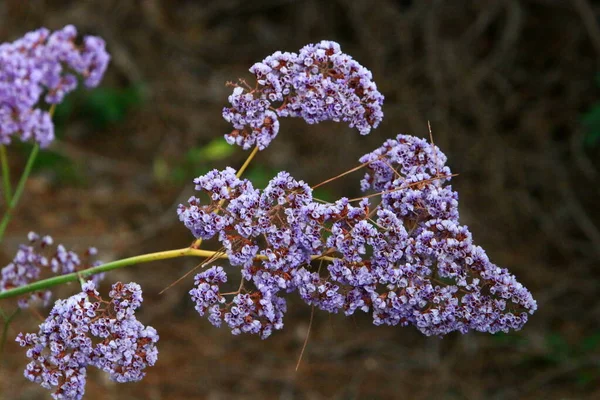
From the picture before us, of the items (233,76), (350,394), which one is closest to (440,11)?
(233,76)

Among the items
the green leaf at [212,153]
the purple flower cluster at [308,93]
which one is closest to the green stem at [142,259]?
the purple flower cluster at [308,93]

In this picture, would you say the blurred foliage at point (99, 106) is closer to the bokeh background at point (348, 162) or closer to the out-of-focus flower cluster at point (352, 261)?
the bokeh background at point (348, 162)

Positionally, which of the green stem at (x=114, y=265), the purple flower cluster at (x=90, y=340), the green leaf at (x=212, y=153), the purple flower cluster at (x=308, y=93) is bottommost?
the purple flower cluster at (x=90, y=340)

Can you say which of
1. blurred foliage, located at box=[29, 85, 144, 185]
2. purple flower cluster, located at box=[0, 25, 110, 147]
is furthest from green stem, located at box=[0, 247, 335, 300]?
blurred foliage, located at box=[29, 85, 144, 185]

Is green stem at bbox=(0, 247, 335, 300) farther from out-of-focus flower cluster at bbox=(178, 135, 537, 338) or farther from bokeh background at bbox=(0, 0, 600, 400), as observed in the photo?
bokeh background at bbox=(0, 0, 600, 400)

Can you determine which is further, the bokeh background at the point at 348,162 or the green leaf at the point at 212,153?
the green leaf at the point at 212,153

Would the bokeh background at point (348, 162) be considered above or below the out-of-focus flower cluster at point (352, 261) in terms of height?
above
